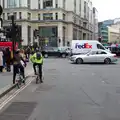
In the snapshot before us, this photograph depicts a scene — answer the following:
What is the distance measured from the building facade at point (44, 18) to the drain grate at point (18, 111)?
264 feet

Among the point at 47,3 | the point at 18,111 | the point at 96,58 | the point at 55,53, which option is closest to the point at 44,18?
the point at 47,3

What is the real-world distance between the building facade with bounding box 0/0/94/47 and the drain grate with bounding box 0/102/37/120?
8054 cm

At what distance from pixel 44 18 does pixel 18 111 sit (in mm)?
87021

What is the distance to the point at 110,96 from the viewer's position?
11.7 m

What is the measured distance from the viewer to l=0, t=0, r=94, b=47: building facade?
91188 millimetres

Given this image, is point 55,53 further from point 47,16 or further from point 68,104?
point 68,104

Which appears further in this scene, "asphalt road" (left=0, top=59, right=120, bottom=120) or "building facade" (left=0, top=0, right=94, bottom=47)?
"building facade" (left=0, top=0, right=94, bottom=47)

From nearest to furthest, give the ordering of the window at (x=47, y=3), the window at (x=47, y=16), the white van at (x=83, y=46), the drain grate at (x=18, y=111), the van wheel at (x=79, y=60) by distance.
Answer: the drain grate at (x=18, y=111) → the van wheel at (x=79, y=60) → the white van at (x=83, y=46) → the window at (x=47, y=16) → the window at (x=47, y=3)

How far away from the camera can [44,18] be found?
94.8 meters

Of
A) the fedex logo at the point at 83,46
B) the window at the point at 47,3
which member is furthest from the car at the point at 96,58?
the window at the point at 47,3

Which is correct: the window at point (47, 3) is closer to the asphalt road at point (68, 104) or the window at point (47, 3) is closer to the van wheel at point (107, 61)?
the van wheel at point (107, 61)

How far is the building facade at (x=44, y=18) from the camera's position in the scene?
91.2m

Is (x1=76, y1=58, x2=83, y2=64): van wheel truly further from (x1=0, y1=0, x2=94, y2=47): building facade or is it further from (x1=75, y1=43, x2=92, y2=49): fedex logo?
(x1=0, y1=0, x2=94, y2=47): building facade

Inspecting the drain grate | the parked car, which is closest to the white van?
the parked car
